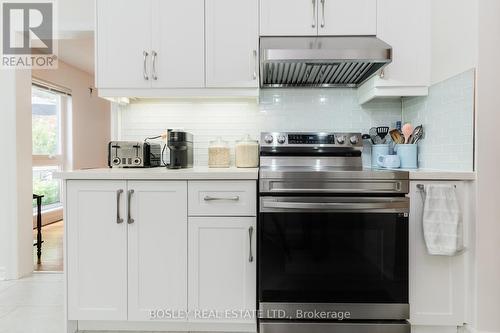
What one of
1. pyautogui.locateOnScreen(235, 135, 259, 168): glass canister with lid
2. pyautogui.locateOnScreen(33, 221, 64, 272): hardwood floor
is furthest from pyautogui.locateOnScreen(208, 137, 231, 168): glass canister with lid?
pyautogui.locateOnScreen(33, 221, 64, 272): hardwood floor

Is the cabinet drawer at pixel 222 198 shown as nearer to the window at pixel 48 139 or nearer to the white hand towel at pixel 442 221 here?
the white hand towel at pixel 442 221

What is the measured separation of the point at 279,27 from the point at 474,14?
108cm

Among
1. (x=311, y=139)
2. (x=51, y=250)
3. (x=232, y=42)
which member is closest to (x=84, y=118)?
(x=51, y=250)

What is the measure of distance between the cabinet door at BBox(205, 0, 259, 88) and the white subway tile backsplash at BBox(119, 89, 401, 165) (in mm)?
323

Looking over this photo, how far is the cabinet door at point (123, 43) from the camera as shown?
213 cm

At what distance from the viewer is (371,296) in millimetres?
1734

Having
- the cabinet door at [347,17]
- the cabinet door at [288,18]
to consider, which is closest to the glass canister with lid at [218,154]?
the cabinet door at [288,18]

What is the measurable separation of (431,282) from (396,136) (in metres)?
0.99

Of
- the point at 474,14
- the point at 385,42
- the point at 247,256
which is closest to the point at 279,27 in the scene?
the point at 385,42

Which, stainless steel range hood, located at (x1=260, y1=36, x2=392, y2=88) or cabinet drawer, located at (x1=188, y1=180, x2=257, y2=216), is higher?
stainless steel range hood, located at (x1=260, y1=36, x2=392, y2=88)

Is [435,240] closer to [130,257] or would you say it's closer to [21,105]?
[130,257]

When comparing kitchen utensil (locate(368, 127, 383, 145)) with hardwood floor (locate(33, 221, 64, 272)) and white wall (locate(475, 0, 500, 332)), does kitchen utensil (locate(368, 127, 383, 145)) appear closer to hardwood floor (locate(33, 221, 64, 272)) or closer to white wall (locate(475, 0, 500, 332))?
white wall (locate(475, 0, 500, 332))

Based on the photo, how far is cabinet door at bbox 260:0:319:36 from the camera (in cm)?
209

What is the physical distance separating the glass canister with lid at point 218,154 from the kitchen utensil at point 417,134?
129 cm
